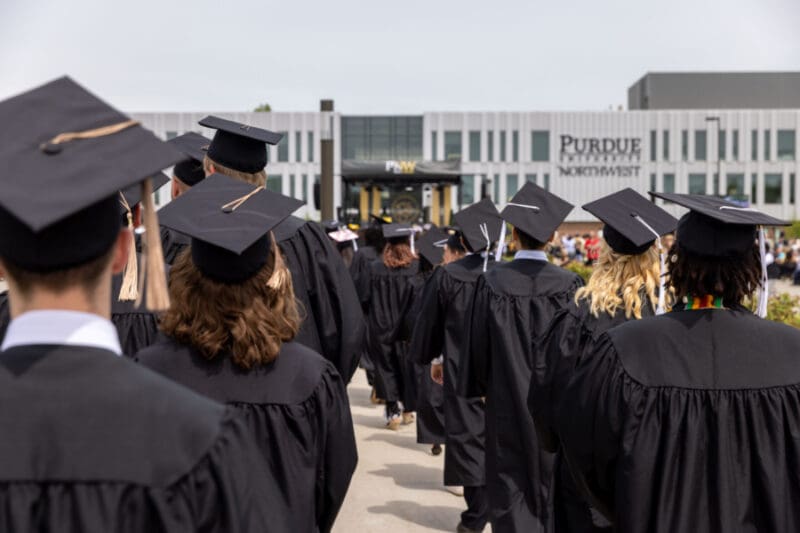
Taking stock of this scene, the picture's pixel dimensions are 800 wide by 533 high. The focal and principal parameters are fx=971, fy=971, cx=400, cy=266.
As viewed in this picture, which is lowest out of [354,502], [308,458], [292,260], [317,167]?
[354,502]

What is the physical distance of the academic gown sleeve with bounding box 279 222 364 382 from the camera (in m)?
4.46

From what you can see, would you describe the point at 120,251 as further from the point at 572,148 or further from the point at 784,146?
the point at 784,146

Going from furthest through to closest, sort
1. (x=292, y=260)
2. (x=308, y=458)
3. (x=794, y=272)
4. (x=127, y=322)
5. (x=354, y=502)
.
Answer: (x=794, y=272) → (x=354, y=502) → (x=292, y=260) → (x=127, y=322) → (x=308, y=458)

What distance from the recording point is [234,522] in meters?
1.76

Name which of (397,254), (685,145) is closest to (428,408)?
(397,254)

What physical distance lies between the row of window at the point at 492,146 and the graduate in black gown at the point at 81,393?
63.4 meters

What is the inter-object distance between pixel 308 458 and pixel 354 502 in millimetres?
4537

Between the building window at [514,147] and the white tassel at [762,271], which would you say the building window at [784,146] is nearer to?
the building window at [514,147]

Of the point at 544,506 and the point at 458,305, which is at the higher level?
the point at 458,305

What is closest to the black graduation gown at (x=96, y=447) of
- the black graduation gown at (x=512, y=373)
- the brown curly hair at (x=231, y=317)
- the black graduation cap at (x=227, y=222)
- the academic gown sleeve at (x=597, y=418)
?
the brown curly hair at (x=231, y=317)

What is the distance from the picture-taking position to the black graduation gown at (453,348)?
22.8 ft

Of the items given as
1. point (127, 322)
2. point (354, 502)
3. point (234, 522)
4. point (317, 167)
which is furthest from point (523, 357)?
point (317, 167)

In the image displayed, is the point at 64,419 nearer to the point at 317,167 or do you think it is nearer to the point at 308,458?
the point at 308,458

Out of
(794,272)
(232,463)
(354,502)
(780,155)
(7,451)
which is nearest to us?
(7,451)
